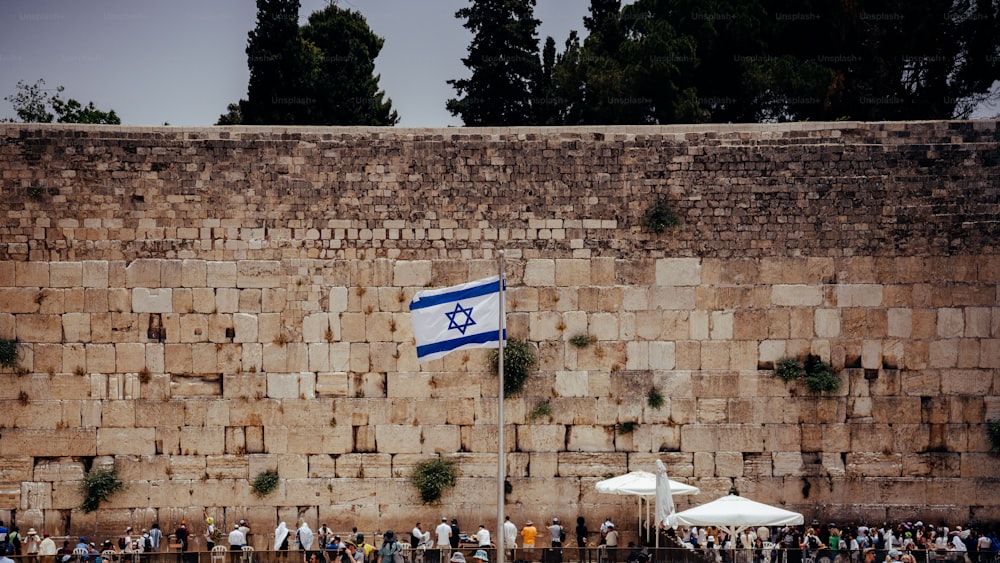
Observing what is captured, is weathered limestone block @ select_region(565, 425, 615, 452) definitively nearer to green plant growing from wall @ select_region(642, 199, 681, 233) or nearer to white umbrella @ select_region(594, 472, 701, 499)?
white umbrella @ select_region(594, 472, 701, 499)

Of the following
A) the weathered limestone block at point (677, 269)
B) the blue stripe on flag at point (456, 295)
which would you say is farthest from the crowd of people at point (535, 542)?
the weathered limestone block at point (677, 269)

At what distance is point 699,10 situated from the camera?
2572 centimetres

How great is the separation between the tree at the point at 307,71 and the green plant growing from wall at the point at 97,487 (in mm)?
12040

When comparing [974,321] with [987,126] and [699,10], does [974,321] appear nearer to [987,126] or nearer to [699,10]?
[987,126]

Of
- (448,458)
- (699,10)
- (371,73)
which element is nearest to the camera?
(448,458)

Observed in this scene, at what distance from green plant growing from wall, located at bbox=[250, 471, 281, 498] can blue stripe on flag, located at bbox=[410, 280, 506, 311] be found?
5.14 m

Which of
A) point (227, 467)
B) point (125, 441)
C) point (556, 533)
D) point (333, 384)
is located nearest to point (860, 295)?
point (556, 533)

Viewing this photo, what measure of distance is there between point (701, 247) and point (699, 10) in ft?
28.5

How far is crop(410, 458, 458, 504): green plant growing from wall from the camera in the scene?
60.6 ft

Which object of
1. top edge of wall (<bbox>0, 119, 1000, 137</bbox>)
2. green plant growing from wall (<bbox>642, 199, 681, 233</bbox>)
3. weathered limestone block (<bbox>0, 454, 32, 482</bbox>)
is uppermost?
top edge of wall (<bbox>0, 119, 1000, 137</bbox>)

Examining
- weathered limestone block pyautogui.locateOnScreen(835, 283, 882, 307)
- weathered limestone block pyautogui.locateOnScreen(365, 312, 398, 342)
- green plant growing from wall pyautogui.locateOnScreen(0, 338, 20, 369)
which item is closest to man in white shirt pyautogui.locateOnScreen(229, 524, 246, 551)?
weathered limestone block pyautogui.locateOnScreen(365, 312, 398, 342)

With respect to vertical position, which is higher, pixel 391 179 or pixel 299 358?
pixel 391 179

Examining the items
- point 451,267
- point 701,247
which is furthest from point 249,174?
point 701,247

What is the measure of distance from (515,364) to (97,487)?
670cm
